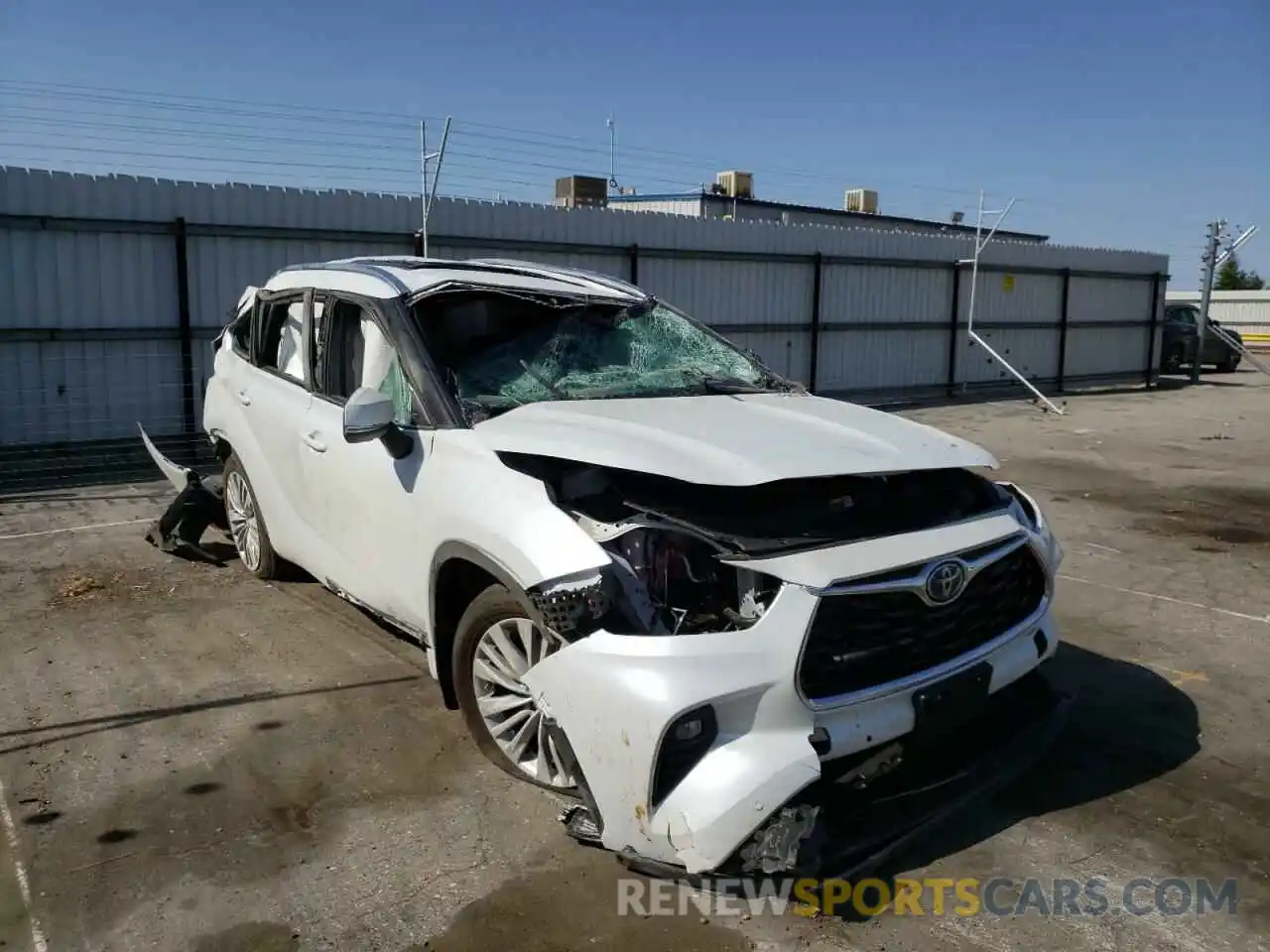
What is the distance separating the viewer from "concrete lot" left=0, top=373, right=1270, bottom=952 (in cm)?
305

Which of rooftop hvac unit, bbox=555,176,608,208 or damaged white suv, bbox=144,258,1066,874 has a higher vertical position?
rooftop hvac unit, bbox=555,176,608,208

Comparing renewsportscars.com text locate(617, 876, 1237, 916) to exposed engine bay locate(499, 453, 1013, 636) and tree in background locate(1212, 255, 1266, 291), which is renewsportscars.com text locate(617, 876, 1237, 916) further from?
tree in background locate(1212, 255, 1266, 291)

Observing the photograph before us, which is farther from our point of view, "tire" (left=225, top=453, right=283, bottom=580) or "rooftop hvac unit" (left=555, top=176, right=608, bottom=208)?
"rooftop hvac unit" (left=555, top=176, right=608, bottom=208)

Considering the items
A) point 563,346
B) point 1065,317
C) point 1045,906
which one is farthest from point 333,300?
point 1065,317

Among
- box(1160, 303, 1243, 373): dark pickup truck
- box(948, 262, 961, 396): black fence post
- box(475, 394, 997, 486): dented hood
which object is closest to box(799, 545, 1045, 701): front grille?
box(475, 394, 997, 486): dented hood

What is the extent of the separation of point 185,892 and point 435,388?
1937mm

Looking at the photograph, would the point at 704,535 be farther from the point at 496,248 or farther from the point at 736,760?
the point at 496,248

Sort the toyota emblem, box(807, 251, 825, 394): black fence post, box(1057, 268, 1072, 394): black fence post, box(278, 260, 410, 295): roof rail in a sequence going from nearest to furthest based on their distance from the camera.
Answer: the toyota emblem
box(278, 260, 410, 295): roof rail
box(807, 251, 825, 394): black fence post
box(1057, 268, 1072, 394): black fence post

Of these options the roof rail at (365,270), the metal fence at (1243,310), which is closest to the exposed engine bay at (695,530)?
the roof rail at (365,270)

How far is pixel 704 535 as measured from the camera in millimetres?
3209

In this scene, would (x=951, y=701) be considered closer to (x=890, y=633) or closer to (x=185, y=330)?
(x=890, y=633)

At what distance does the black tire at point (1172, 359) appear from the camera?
2609cm

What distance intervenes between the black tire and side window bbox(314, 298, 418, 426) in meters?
25.4

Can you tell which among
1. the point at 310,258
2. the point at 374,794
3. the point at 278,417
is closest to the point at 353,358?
the point at 278,417
